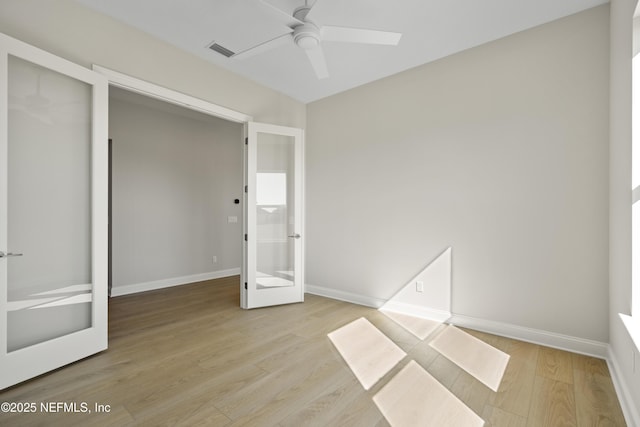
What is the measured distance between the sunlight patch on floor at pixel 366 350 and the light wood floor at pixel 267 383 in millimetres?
75

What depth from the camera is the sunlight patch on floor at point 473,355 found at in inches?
87.5

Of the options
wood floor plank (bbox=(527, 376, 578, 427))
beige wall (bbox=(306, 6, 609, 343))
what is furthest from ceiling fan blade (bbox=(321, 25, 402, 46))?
wood floor plank (bbox=(527, 376, 578, 427))

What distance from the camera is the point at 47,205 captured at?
2.26 metres

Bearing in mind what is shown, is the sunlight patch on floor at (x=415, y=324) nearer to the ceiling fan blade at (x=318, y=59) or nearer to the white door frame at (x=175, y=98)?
the white door frame at (x=175, y=98)

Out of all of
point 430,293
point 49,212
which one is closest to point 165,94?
point 49,212

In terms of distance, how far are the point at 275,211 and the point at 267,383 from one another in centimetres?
231

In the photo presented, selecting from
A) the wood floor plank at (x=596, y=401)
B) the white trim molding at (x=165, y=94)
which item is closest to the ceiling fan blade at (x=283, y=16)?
the white trim molding at (x=165, y=94)

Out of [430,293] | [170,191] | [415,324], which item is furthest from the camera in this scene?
[170,191]

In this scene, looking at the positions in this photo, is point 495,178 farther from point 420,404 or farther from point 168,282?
point 168,282

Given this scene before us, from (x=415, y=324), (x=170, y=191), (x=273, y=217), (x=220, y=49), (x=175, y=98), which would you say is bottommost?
(x=415, y=324)

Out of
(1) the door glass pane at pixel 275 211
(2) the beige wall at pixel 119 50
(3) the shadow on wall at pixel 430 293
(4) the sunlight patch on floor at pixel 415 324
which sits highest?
(2) the beige wall at pixel 119 50

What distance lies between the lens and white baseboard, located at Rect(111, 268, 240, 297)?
4438mm

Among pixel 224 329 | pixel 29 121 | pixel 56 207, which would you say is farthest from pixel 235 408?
pixel 29 121

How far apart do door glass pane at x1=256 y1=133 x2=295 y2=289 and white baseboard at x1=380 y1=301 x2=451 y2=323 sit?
136 cm
